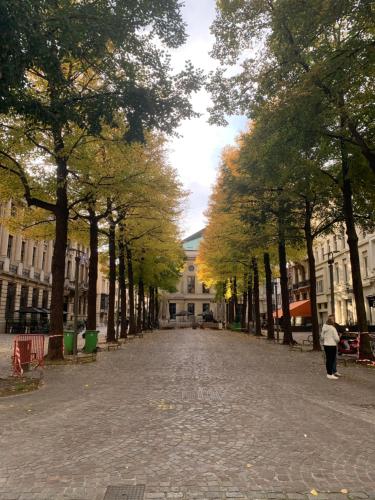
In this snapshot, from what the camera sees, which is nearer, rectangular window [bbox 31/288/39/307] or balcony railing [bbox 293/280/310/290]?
rectangular window [bbox 31/288/39/307]


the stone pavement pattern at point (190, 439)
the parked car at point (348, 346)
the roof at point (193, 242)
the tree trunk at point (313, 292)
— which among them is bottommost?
the stone pavement pattern at point (190, 439)

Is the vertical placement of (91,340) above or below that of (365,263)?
below

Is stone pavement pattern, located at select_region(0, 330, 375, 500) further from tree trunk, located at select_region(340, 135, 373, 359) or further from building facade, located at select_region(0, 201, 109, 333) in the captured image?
building facade, located at select_region(0, 201, 109, 333)

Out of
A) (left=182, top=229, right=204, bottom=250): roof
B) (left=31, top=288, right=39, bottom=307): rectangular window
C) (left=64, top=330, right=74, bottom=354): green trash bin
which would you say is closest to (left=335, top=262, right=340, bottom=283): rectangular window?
(left=31, top=288, right=39, bottom=307): rectangular window

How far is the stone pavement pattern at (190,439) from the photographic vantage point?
453cm

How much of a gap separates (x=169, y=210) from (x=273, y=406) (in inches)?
616

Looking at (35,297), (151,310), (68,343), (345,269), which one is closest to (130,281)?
(68,343)

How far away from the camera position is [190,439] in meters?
6.10

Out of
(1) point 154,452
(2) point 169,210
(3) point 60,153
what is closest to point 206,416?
(1) point 154,452

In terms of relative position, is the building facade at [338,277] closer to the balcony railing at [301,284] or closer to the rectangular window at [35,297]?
the balcony railing at [301,284]

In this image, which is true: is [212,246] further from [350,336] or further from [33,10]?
[33,10]

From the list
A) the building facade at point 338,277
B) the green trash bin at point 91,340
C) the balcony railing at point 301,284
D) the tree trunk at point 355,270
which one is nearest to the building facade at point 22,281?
the green trash bin at point 91,340

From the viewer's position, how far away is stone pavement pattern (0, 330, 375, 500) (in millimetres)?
4531

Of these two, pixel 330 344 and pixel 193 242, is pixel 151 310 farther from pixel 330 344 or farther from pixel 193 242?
pixel 193 242
